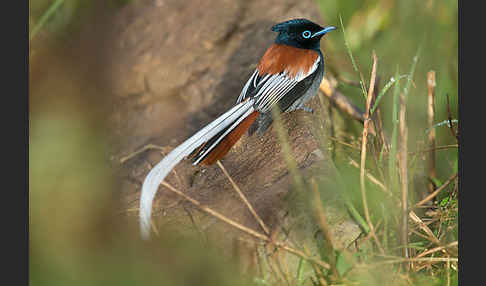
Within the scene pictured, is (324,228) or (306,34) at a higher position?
(306,34)

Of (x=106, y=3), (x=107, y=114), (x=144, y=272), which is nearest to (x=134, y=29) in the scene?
(x=106, y=3)

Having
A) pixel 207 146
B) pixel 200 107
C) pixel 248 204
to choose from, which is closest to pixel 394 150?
pixel 248 204

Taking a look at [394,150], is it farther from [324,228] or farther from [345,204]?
[324,228]

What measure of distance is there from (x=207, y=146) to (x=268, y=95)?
1.32 feet

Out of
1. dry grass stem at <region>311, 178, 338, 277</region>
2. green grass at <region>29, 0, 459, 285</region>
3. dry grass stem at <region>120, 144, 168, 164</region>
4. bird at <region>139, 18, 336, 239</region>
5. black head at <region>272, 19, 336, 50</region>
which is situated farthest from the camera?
dry grass stem at <region>120, 144, 168, 164</region>

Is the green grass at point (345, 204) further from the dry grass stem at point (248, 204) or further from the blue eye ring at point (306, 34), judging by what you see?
the blue eye ring at point (306, 34)

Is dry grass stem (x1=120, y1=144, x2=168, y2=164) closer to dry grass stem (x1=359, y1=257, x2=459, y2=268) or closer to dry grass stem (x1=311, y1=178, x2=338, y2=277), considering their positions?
dry grass stem (x1=311, y1=178, x2=338, y2=277)

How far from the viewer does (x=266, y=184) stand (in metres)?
2.00

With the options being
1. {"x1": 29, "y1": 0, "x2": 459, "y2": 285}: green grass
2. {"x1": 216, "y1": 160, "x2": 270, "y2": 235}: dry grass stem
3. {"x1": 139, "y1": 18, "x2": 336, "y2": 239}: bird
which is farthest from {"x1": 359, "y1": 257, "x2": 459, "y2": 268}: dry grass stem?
{"x1": 139, "y1": 18, "x2": 336, "y2": 239}: bird

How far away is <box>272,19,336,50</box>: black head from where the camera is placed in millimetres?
2432

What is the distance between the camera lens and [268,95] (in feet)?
7.41

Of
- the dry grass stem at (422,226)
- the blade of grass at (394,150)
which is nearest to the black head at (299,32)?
the blade of grass at (394,150)

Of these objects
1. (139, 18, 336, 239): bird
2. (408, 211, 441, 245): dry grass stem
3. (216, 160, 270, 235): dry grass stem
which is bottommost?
(408, 211, 441, 245): dry grass stem

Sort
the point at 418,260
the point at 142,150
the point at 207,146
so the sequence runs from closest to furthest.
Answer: the point at 418,260, the point at 207,146, the point at 142,150
